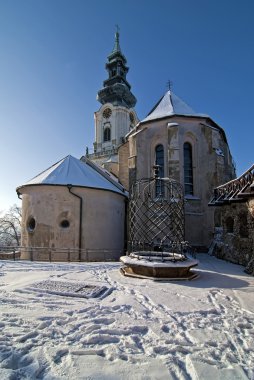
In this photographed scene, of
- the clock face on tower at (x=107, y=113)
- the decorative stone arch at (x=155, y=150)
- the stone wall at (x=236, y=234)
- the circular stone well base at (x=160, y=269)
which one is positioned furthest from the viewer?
the clock face on tower at (x=107, y=113)

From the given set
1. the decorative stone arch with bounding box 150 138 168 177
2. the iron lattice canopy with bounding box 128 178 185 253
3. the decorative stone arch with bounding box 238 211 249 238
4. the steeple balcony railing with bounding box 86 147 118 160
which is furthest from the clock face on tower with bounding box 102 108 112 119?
the decorative stone arch with bounding box 238 211 249 238

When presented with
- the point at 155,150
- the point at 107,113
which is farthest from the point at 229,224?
the point at 107,113

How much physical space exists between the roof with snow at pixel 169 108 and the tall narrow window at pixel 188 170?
2.35m

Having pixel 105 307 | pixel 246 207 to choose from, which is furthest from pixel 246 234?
pixel 105 307

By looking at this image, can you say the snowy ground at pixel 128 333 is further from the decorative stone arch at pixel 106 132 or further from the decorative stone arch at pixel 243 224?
the decorative stone arch at pixel 106 132

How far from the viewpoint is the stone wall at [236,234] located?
8.81 meters

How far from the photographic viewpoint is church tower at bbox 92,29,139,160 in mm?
38438

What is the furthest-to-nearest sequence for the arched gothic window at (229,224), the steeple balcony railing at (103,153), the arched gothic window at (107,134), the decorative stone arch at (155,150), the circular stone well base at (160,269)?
the arched gothic window at (107,134)
the steeple balcony railing at (103,153)
the decorative stone arch at (155,150)
the arched gothic window at (229,224)
the circular stone well base at (160,269)

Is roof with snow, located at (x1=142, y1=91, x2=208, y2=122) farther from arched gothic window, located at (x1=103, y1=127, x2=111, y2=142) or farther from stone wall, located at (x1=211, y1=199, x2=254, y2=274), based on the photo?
arched gothic window, located at (x1=103, y1=127, x2=111, y2=142)

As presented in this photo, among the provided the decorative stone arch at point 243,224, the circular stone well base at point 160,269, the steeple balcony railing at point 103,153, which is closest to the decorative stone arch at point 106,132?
the steeple balcony railing at point 103,153

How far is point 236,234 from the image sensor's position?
10.1 metres

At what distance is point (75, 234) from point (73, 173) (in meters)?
3.93

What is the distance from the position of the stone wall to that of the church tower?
25536mm

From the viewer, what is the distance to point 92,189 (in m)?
14.1
